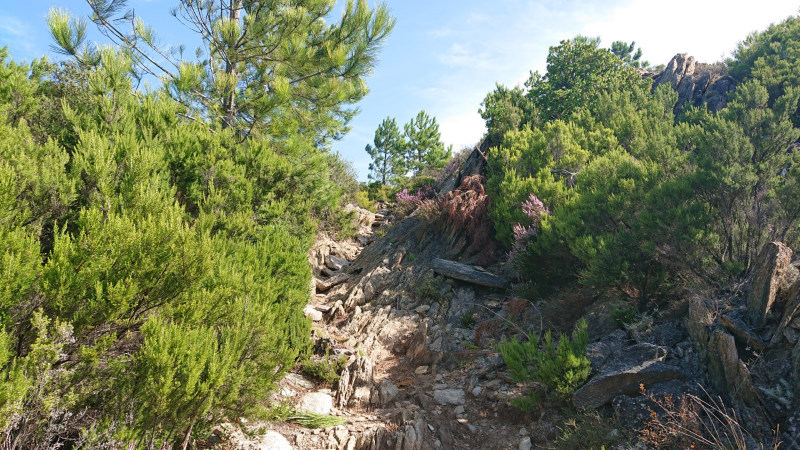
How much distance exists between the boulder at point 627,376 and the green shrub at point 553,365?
156mm

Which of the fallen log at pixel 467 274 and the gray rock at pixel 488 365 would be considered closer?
the gray rock at pixel 488 365

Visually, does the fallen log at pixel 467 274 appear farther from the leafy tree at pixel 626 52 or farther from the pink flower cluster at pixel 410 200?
the leafy tree at pixel 626 52

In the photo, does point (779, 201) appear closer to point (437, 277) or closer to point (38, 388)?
point (437, 277)

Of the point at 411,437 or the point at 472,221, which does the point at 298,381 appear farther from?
the point at 472,221

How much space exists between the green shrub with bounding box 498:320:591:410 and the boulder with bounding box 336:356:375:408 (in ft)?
7.36

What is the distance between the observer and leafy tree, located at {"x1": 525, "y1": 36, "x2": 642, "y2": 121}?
1738 cm

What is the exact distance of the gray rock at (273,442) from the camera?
183 inches

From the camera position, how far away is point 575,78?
18.7m

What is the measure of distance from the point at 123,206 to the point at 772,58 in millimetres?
20570

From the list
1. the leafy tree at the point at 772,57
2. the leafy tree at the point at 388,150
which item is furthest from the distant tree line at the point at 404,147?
the leafy tree at the point at 772,57

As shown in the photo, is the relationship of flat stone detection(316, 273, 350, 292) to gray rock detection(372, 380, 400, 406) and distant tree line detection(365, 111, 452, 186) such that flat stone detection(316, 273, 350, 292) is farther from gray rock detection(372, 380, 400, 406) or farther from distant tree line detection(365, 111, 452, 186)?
distant tree line detection(365, 111, 452, 186)

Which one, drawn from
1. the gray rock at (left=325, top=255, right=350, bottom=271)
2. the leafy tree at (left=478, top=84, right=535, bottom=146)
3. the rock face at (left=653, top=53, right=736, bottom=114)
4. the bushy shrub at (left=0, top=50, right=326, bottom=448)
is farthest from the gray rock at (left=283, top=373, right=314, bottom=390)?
the rock face at (left=653, top=53, right=736, bottom=114)

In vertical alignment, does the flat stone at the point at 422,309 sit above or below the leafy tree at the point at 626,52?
below

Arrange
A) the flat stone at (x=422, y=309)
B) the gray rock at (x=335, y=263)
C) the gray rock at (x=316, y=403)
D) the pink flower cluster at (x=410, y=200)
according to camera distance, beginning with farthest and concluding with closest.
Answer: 1. the pink flower cluster at (x=410, y=200)
2. the gray rock at (x=335, y=263)
3. the flat stone at (x=422, y=309)
4. the gray rock at (x=316, y=403)
